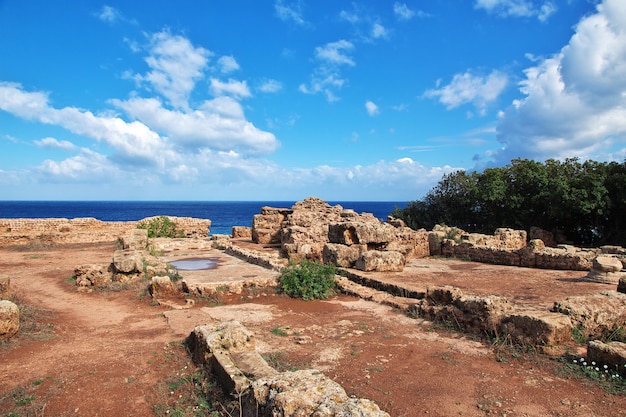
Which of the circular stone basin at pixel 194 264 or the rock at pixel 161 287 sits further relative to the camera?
the circular stone basin at pixel 194 264

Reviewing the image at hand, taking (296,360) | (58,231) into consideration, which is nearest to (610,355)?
(296,360)

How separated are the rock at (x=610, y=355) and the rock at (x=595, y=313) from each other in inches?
44.5

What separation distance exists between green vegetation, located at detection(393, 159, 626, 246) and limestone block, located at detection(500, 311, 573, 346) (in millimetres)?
16524

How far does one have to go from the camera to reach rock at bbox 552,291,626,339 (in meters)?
6.32

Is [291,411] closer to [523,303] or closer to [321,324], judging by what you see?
[321,324]

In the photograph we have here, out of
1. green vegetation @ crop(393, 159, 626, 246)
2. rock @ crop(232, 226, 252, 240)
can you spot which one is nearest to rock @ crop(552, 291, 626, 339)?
green vegetation @ crop(393, 159, 626, 246)

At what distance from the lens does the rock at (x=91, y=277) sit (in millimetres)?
10828

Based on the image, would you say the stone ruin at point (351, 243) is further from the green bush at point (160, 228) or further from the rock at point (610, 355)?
the green bush at point (160, 228)

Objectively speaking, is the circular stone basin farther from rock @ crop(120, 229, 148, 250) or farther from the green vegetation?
the green vegetation

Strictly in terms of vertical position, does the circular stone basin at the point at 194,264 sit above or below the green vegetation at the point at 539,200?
below

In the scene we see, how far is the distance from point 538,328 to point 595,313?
1.40 metres

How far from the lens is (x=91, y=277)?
35.7ft

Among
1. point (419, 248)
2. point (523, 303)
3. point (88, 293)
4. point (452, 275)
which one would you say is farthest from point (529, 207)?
point (88, 293)

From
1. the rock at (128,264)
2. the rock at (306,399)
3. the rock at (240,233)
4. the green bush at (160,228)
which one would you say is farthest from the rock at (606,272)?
the green bush at (160,228)
